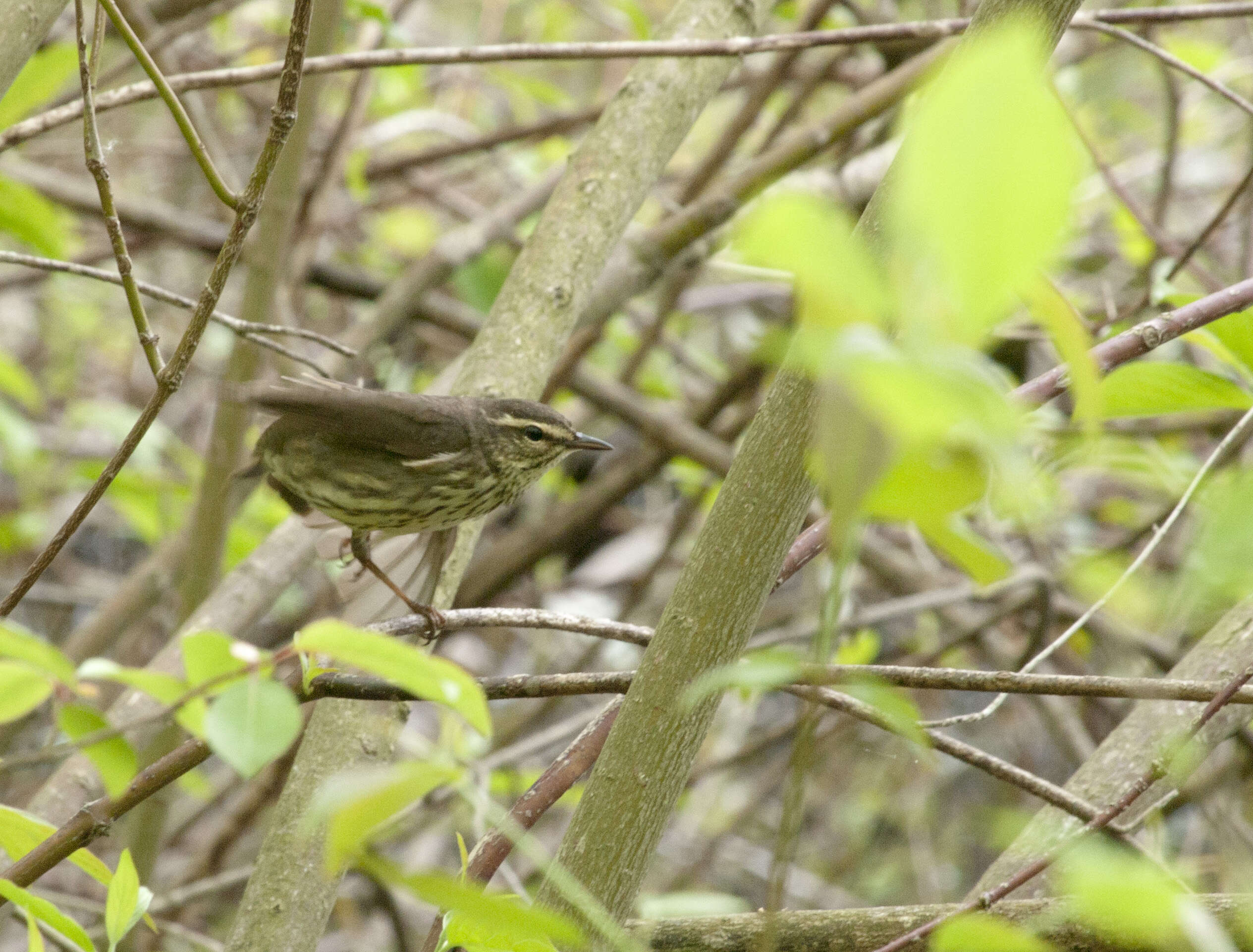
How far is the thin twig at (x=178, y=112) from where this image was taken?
146cm

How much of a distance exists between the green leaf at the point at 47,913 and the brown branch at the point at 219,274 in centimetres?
42

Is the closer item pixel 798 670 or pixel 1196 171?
pixel 798 670

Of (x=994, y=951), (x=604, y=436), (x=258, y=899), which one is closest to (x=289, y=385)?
(x=258, y=899)

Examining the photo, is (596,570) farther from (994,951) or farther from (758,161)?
(994,951)

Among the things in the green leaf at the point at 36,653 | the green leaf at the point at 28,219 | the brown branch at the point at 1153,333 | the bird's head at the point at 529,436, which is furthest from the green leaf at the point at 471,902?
the green leaf at the point at 28,219

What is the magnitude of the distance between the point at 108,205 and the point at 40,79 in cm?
133

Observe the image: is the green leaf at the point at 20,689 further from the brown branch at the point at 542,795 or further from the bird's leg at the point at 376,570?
the bird's leg at the point at 376,570

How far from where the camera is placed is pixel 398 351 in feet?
14.2

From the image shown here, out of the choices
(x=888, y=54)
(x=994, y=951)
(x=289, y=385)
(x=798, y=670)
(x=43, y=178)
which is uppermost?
(x=888, y=54)

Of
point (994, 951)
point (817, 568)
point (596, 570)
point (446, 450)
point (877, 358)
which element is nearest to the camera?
point (877, 358)

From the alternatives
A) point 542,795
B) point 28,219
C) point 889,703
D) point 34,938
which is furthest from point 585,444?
point 889,703

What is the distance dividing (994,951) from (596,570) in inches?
173

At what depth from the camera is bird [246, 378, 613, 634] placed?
8.94 feet

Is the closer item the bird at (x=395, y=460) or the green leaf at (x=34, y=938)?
the green leaf at (x=34, y=938)
